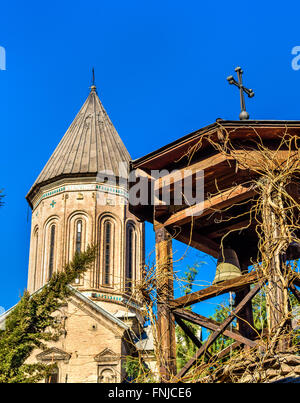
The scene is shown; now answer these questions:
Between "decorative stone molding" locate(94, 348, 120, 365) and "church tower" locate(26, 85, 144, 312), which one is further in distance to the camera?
"church tower" locate(26, 85, 144, 312)

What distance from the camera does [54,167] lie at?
36.0m

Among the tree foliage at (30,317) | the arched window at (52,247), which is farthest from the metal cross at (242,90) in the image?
the arched window at (52,247)

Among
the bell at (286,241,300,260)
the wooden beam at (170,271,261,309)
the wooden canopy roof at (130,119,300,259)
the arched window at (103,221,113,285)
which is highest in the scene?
the arched window at (103,221,113,285)

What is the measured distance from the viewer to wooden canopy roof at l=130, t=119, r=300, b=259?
5.93 metres

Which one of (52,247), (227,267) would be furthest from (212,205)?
(52,247)

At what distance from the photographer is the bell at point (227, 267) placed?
6465 mm

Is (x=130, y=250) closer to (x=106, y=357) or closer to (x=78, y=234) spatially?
(x=78, y=234)

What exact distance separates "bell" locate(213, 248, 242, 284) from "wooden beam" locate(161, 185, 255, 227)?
1.68ft

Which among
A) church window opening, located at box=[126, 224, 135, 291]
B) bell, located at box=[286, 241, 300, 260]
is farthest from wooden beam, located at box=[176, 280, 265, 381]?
church window opening, located at box=[126, 224, 135, 291]

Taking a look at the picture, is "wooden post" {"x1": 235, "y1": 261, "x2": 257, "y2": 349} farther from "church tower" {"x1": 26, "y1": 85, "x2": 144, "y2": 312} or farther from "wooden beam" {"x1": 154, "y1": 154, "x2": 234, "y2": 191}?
"church tower" {"x1": 26, "y1": 85, "x2": 144, "y2": 312}

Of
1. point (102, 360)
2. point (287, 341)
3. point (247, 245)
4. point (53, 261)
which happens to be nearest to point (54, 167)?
point (53, 261)

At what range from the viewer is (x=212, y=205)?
619cm

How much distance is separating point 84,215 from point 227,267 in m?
28.3
